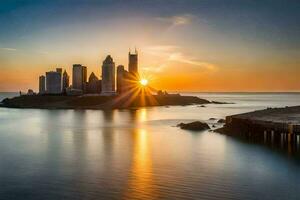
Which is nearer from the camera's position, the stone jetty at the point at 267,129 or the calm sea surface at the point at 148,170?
the calm sea surface at the point at 148,170

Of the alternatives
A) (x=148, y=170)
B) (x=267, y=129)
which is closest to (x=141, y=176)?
(x=148, y=170)

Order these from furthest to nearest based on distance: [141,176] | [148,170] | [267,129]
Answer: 1. [267,129]
2. [148,170]
3. [141,176]

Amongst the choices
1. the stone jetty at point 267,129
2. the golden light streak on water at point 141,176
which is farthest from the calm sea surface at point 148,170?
the stone jetty at point 267,129

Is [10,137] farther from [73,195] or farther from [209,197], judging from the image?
[209,197]

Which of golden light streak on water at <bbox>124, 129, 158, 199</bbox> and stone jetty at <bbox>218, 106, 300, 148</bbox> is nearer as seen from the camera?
golden light streak on water at <bbox>124, 129, 158, 199</bbox>

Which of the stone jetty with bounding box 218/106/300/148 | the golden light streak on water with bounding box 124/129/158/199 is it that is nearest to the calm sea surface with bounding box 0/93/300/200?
the golden light streak on water with bounding box 124/129/158/199

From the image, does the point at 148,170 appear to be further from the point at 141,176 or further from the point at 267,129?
the point at 267,129

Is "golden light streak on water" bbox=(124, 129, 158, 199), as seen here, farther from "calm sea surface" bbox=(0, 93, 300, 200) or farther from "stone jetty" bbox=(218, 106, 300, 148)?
"stone jetty" bbox=(218, 106, 300, 148)

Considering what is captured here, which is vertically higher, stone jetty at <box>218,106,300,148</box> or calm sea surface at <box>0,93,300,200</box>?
stone jetty at <box>218,106,300,148</box>

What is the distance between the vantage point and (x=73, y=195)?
28.2 meters

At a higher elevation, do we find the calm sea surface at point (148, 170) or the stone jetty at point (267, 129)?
the stone jetty at point (267, 129)

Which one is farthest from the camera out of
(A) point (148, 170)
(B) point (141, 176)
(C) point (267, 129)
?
(C) point (267, 129)

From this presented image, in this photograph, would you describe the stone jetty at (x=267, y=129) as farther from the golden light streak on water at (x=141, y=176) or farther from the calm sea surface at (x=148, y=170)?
the golden light streak on water at (x=141, y=176)

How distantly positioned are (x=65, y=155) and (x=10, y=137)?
997 inches
